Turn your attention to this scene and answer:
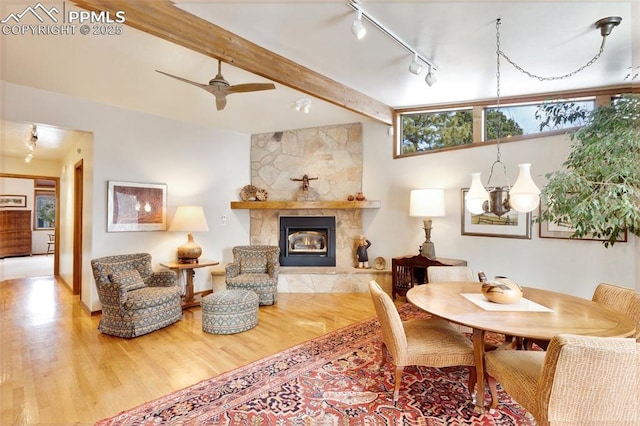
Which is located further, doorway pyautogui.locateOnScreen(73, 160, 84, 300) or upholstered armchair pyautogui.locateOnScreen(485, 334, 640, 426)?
doorway pyautogui.locateOnScreen(73, 160, 84, 300)

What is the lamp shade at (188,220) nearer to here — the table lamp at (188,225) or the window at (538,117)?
the table lamp at (188,225)

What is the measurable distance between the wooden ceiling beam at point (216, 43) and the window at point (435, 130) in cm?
139

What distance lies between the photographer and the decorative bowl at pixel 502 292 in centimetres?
201

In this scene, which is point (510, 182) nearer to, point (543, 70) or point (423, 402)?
point (543, 70)

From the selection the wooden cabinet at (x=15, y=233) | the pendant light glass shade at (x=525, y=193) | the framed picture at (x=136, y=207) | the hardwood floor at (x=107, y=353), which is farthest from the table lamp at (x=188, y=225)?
the wooden cabinet at (x=15, y=233)

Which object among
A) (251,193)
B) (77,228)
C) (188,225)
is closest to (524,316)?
(188,225)

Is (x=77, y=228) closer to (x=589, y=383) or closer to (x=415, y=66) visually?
(x=415, y=66)

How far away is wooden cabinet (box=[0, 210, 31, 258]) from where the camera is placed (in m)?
8.22

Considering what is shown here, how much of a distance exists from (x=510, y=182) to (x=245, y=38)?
3572mm

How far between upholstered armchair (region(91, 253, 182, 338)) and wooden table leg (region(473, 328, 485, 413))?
3109 mm

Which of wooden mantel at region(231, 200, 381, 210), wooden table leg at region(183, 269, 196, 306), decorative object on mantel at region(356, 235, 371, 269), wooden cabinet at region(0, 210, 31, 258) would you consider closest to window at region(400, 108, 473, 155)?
wooden mantel at region(231, 200, 381, 210)

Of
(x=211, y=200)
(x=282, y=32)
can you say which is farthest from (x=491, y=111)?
(x=211, y=200)

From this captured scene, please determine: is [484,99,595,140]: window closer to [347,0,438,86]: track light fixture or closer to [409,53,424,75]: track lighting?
[347,0,438,86]: track light fixture

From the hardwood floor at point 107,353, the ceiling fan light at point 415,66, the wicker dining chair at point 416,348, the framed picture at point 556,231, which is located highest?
the ceiling fan light at point 415,66
